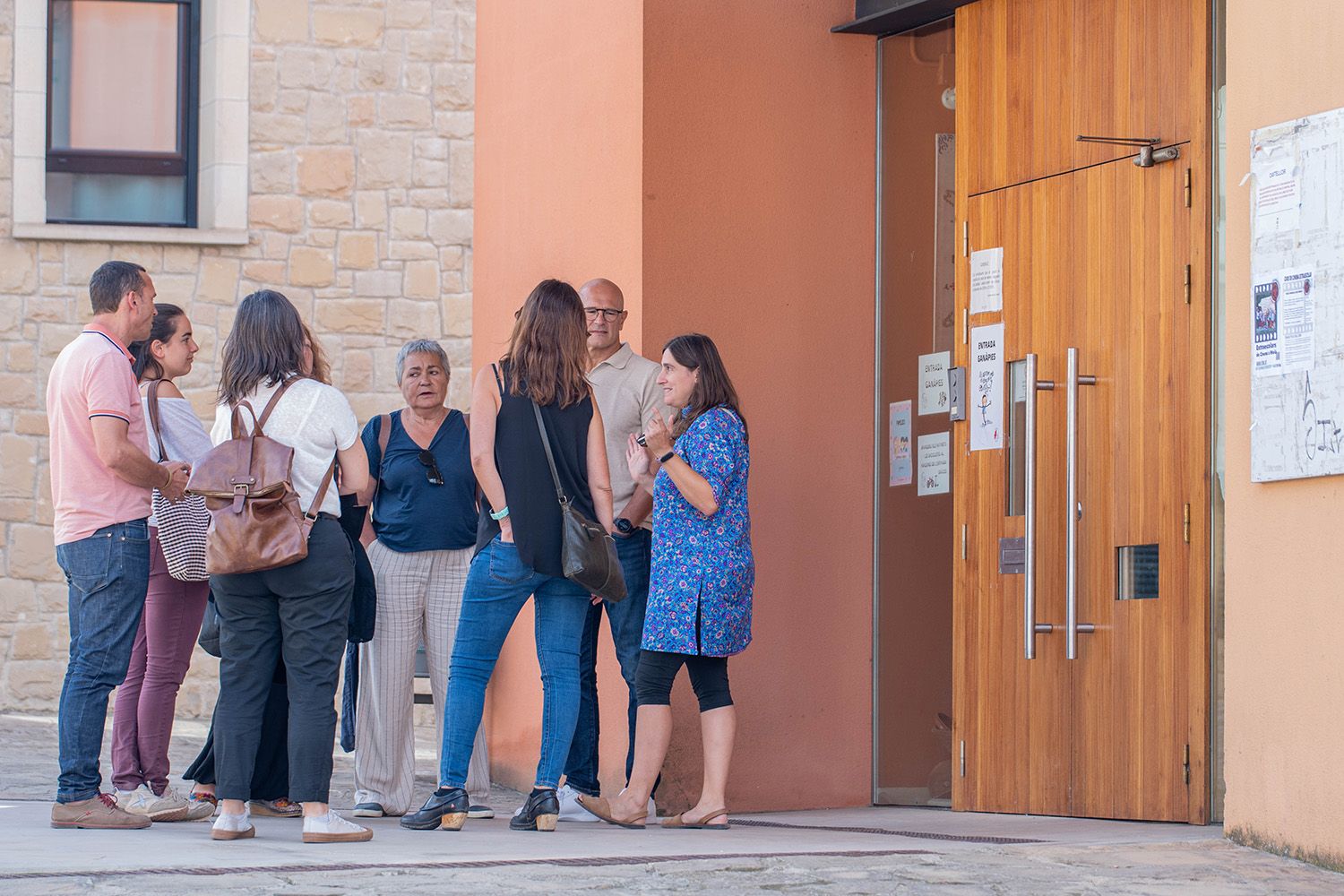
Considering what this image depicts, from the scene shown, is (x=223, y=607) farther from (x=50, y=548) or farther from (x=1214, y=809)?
(x=50, y=548)

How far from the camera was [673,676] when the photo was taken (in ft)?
21.0

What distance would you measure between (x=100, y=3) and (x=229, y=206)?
1.75m

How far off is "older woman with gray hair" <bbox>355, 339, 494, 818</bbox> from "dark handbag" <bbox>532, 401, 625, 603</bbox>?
925 mm

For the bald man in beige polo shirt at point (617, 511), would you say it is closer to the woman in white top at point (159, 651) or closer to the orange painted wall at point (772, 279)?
the orange painted wall at point (772, 279)

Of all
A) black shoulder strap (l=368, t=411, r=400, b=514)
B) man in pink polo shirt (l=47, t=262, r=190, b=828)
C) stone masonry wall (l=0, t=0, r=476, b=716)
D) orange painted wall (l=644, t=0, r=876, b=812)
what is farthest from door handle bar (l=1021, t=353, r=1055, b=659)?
stone masonry wall (l=0, t=0, r=476, b=716)

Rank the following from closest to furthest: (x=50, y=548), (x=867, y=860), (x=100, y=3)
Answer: (x=867, y=860) → (x=50, y=548) → (x=100, y=3)

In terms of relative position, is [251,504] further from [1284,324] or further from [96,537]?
[1284,324]

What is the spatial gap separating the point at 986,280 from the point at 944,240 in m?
0.37

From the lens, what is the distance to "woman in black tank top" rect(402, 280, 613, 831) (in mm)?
6141

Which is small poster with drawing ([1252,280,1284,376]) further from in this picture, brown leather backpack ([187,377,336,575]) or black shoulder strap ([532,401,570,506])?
brown leather backpack ([187,377,336,575])

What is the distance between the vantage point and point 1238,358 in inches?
226

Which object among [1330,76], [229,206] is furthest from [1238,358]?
[229,206]

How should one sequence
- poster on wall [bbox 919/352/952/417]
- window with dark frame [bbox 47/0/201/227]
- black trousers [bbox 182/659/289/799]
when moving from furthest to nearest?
window with dark frame [bbox 47/0/201/227] → poster on wall [bbox 919/352/952/417] → black trousers [bbox 182/659/289/799]

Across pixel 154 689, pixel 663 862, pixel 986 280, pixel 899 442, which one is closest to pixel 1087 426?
pixel 986 280
